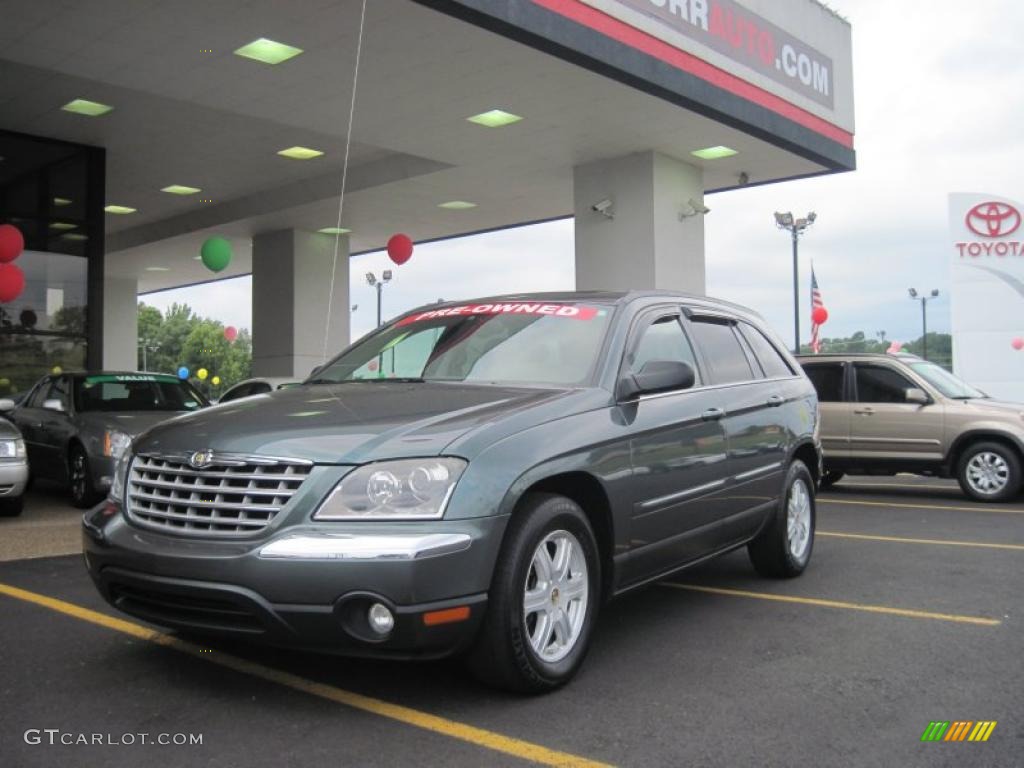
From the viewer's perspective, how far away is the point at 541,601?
3.72 meters

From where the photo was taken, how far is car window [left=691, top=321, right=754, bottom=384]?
5.43m

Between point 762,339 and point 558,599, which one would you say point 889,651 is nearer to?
point 558,599

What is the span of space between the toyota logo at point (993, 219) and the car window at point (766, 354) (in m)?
21.6

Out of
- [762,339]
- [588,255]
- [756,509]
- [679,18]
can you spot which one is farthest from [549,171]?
[756,509]

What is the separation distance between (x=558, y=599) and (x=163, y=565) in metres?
1.52

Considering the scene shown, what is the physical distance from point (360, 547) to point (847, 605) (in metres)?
3.30

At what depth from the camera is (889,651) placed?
444 cm

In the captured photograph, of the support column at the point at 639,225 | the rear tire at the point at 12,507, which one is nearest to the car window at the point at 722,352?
the rear tire at the point at 12,507

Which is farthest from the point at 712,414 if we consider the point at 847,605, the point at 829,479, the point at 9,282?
the point at 9,282

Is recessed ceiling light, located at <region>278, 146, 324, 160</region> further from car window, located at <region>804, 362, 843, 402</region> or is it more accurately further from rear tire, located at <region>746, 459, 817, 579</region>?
rear tire, located at <region>746, 459, 817, 579</region>

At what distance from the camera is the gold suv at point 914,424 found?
427 inches

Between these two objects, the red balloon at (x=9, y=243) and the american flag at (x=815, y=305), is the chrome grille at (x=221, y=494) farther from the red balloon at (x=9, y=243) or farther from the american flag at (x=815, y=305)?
the american flag at (x=815, y=305)

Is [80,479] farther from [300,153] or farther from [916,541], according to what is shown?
[300,153]

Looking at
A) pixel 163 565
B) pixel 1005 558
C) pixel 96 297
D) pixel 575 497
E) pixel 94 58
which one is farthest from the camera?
pixel 96 297
